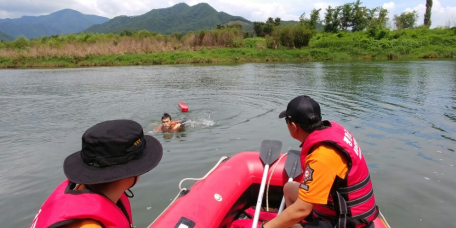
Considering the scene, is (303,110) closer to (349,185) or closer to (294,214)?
(349,185)

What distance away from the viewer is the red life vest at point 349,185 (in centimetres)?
200

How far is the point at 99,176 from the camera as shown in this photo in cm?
137

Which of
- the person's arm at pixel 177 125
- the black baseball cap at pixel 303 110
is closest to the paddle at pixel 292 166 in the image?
the black baseball cap at pixel 303 110

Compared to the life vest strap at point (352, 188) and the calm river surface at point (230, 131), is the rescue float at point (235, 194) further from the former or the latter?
the calm river surface at point (230, 131)

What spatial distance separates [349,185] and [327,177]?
259 mm

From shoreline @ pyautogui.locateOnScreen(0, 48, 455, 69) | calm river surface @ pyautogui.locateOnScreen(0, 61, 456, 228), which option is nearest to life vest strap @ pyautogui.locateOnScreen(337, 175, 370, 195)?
calm river surface @ pyautogui.locateOnScreen(0, 61, 456, 228)

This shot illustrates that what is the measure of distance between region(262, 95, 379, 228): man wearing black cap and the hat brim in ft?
3.26

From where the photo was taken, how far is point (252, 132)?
6.63 meters

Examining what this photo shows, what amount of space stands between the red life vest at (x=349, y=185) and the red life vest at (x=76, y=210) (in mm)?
1275

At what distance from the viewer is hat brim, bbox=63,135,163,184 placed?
136cm

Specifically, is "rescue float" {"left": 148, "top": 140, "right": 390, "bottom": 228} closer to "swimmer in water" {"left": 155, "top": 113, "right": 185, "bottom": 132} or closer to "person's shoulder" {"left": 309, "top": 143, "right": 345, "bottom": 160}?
"person's shoulder" {"left": 309, "top": 143, "right": 345, "bottom": 160}

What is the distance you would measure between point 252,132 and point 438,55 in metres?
27.2

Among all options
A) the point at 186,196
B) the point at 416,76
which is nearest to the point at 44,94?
the point at 186,196

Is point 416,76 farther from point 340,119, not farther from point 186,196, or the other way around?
point 186,196
